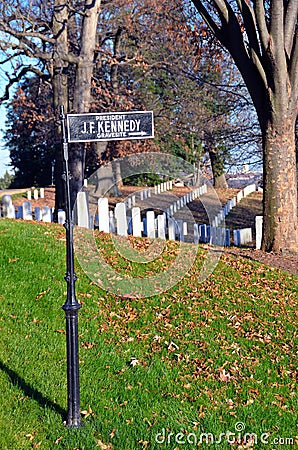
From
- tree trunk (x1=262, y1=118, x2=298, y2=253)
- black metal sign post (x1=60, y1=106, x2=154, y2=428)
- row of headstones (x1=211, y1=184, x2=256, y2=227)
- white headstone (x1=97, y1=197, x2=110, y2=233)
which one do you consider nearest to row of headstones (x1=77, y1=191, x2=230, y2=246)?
white headstone (x1=97, y1=197, x2=110, y2=233)

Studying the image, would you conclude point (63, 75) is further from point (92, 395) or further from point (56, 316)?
point (92, 395)

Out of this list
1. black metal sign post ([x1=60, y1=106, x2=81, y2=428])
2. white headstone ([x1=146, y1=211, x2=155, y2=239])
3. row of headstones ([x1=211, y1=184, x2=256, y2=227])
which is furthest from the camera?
row of headstones ([x1=211, y1=184, x2=256, y2=227])

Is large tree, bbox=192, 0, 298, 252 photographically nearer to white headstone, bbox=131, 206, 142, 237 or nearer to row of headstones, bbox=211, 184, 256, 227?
row of headstones, bbox=211, 184, 256, 227

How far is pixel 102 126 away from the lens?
4699 mm

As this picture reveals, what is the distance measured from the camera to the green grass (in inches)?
181

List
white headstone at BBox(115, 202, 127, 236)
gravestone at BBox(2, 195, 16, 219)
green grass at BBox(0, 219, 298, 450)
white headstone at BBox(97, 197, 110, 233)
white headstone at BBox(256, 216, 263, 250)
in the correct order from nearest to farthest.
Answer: green grass at BBox(0, 219, 298, 450)
white headstone at BBox(115, 202, 127, 236)
white headstone at BBox(256, 216, 263, 250)
white headstone at BBox(97, 197, 110, 233)
gravestone at BBox(2, 195, 16, 219)

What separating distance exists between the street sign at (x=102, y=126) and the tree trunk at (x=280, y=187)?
592 centimetres

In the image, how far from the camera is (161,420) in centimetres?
471

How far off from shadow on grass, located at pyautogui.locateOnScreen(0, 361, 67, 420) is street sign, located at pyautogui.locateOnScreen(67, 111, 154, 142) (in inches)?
88.9

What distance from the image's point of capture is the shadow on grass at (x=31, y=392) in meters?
4.76

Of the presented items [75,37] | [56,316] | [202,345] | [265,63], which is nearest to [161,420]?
[202,345]

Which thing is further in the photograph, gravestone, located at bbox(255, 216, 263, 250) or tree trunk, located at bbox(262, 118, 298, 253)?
gravestone, located at bbox(255, 216, 263, 250)

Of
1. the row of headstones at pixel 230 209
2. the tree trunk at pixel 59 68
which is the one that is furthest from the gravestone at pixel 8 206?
the row of headstones at pixel 230 209

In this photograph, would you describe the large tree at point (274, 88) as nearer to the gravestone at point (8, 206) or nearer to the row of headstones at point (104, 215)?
the row of headstones at point (104, 215)
